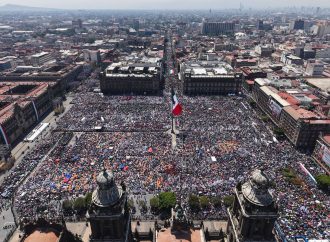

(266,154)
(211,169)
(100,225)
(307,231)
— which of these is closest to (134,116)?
(211,169)

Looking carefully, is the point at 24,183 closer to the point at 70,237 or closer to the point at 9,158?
the point at 9,158

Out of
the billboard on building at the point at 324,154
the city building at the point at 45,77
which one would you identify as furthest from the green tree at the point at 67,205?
the city building at the point at 45,77

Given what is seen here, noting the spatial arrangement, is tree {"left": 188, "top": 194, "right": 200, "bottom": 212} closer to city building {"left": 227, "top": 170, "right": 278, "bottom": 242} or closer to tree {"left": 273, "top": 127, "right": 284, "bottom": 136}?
city building {"left": 227, "top": 170, "right": 278, "bottom": 242}

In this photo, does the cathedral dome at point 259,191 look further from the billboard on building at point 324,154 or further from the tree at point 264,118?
the tree at point 264,118

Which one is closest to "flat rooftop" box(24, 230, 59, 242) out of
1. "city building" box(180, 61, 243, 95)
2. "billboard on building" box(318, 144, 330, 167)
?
"billboard on building" box(318, 144, 330, 167)

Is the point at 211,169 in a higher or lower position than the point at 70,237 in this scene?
lower
